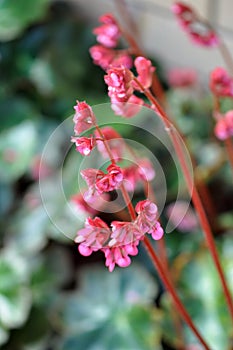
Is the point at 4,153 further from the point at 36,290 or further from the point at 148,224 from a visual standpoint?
the point at 148,224

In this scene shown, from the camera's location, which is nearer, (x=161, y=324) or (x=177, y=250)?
(x=161, y=324)

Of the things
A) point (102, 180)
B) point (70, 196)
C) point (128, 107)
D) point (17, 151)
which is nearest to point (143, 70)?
point (128, 107)

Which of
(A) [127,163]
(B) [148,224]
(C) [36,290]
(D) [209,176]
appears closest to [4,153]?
(C) [36,290]

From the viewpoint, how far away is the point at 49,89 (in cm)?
150

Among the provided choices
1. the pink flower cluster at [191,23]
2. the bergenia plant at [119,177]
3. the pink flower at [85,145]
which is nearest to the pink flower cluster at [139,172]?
the bergenia plant at [119,177]

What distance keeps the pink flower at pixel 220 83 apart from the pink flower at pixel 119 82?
16 cm

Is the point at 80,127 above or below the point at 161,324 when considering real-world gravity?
above

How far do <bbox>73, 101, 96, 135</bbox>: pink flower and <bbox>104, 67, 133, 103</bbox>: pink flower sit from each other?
0.03m

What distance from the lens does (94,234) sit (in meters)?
0.47

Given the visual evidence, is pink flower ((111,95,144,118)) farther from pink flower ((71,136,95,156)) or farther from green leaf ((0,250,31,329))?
green leaf ((0,250,31,329))

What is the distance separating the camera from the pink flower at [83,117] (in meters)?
0.46

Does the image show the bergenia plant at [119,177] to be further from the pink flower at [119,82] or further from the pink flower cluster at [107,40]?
the pink flower cluster at [107,40]

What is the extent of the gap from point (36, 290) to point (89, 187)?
72 centimetres

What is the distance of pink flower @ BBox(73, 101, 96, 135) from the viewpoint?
0.46 m
